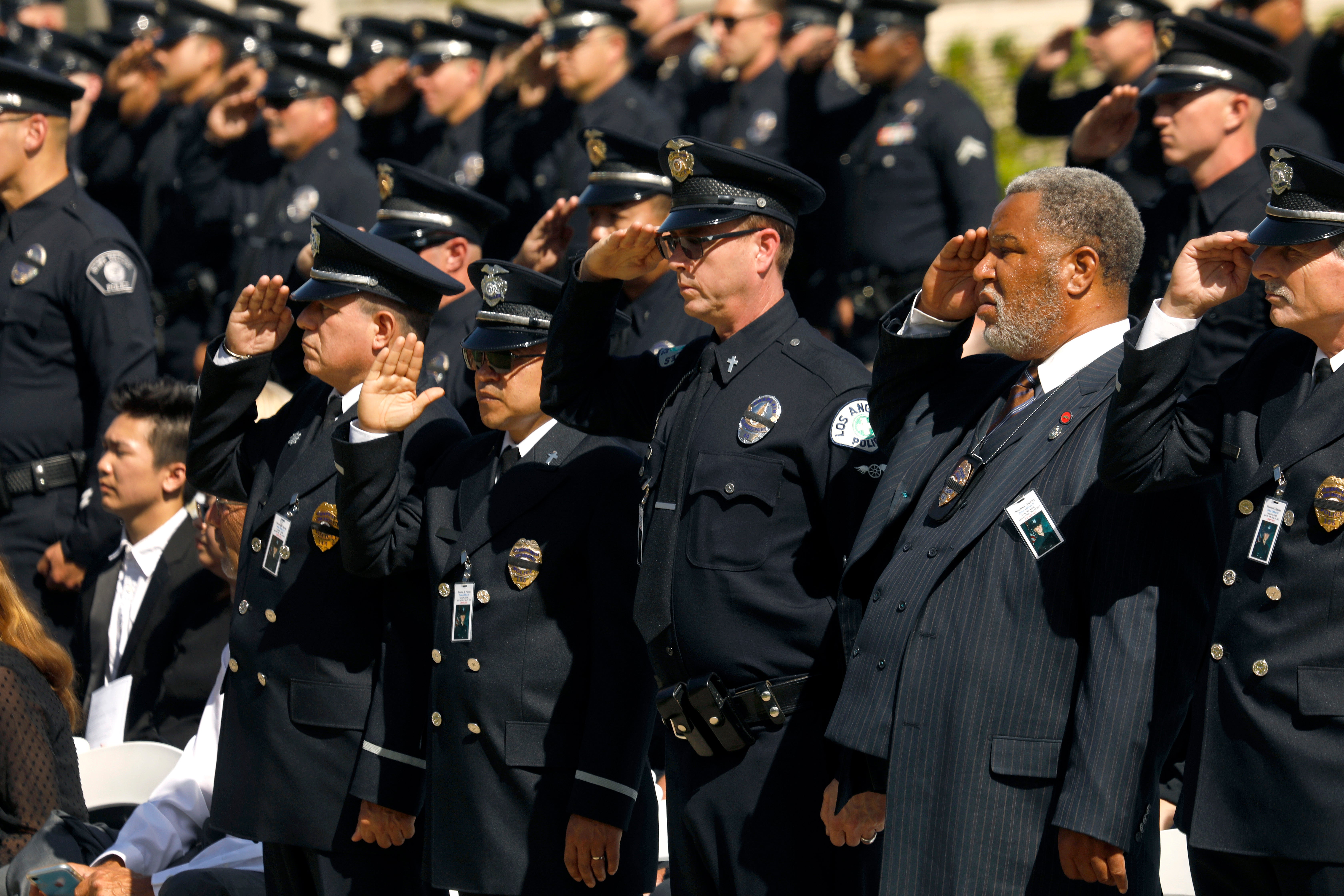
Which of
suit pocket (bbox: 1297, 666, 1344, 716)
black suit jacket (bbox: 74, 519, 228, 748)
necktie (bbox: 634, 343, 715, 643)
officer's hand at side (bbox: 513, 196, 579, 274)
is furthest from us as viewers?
officer's hand at side (bbox: 513, 196, 579, 274)

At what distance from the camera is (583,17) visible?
8062 millimetres

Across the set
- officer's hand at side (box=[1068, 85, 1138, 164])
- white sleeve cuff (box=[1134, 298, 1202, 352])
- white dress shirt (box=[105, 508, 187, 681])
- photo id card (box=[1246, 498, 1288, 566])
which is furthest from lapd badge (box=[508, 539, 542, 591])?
officer's hand at side (box=[1068, 85, 1138, 164])

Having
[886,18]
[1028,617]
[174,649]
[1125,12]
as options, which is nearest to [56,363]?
[174,649]

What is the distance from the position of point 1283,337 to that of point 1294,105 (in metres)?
4.40

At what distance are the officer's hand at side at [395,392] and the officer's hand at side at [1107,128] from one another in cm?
322

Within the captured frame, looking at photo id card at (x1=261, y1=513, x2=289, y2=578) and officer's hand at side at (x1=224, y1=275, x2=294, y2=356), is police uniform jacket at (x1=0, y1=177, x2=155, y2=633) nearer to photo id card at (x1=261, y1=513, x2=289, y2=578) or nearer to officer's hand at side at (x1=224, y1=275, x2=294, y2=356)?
officer's hand at side at (x1=224, y1=275, x2=294, y2=356)

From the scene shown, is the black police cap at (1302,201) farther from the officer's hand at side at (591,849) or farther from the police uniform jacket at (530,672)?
the officer's hand at side at (591,849)

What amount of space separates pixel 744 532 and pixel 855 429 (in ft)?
1.20

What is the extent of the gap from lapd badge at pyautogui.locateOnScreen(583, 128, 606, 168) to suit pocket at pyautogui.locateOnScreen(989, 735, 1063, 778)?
3.05 meters

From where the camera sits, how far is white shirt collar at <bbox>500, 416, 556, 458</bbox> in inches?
162

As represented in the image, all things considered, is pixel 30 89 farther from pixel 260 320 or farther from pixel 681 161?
pixel 681 161

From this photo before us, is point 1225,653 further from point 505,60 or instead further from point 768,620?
point 505,60

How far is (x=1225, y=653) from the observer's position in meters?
2.94

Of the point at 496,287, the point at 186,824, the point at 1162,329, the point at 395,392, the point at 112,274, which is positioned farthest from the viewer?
the point at 112,274
